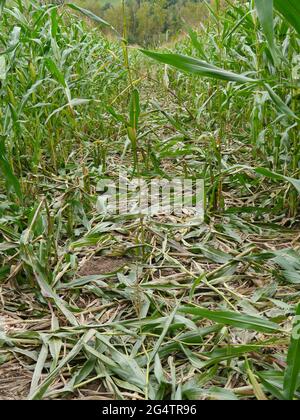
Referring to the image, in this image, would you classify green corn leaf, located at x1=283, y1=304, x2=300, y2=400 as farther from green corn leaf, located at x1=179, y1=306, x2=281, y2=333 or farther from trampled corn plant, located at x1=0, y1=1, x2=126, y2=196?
trampled corn plant, located at x1=0, y1=1, x2=126, y2=196

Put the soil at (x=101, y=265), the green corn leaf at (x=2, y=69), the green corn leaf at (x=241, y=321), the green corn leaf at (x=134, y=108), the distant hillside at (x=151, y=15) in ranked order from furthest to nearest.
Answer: the distant hillside at (x=151, y=15), the green corn leaf at (x=2, y=69), the soil at (x=101, y=265), the green corn leaf at (x=134, y=108), the green corn leaf at (x=241, y=321)

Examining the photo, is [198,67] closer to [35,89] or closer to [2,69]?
[2,69]

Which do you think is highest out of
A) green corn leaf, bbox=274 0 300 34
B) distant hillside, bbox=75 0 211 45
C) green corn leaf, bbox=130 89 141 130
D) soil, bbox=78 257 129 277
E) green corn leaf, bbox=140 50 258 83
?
distant hillside, bbox=75 0 211 45

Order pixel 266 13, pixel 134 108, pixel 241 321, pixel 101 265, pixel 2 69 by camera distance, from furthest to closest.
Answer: pixel 2 69, pixel 101 265, pixel 134 108, pixel 241 321, pixel 266 13

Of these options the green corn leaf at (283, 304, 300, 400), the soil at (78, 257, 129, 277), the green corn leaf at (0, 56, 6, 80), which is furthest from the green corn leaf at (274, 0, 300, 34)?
the green corn leaf at (0, 56, 6, 80)

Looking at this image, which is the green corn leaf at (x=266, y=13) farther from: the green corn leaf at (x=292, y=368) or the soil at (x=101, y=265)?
the soil at (x=101, y=265)

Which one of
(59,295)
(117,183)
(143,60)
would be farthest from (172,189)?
(143,60)

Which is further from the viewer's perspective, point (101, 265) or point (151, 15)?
point (151, 15)

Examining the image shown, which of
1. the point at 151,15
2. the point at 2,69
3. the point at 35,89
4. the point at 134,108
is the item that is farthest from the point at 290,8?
the point at 151,15

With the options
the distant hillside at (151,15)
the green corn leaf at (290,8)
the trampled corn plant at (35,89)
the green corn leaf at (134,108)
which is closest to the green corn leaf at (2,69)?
the trampled corn plant at (35,89)

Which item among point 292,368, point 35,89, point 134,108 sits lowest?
point 292,368

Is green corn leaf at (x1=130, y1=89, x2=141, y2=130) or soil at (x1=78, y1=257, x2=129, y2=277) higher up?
green corn leaf at (x1=130, y1=89, x2=141, y2=130)

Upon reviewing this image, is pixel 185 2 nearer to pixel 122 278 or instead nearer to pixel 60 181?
pixel 60 181

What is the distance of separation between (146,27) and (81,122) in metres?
2.20
